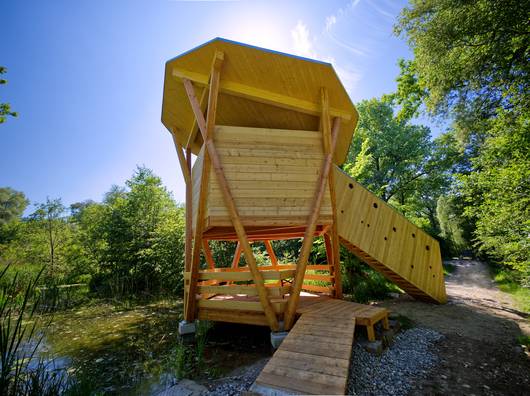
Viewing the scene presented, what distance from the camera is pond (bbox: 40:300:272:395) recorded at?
4484 mm

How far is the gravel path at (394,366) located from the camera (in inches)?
140

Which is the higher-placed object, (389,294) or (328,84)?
(328,84)

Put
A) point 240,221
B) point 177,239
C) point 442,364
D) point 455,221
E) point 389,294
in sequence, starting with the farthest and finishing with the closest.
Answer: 1. point 455,221
2. point 177,239
3. point 389,294
4. point 240,221
5. point 442,364

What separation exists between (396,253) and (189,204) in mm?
6243

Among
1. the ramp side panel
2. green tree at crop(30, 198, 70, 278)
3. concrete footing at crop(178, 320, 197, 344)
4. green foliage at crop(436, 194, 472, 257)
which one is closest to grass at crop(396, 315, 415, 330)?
the ramp side panel

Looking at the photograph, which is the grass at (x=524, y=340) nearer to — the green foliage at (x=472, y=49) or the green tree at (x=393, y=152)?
the green foliage at (x=472, y=49)

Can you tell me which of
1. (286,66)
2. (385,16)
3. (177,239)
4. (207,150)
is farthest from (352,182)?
(177,239)

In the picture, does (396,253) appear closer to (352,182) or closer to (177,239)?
(352,182)

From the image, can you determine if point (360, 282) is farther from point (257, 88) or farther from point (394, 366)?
point (257, 88)

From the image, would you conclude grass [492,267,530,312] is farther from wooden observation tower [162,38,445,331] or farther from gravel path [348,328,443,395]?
wooden observation tower [162,38,445,331]

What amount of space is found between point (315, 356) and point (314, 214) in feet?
9.02

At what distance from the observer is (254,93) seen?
227 inches

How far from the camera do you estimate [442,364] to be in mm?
4238

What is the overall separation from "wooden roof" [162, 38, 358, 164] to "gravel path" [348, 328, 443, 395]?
5.31 metres
